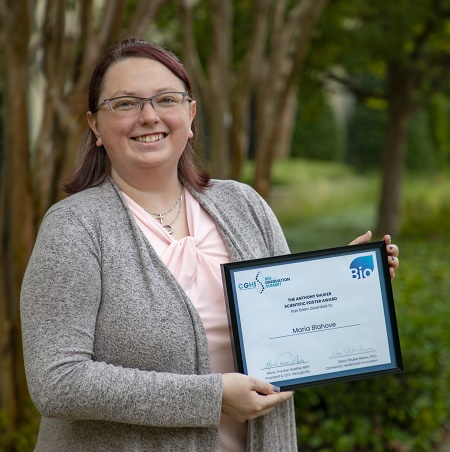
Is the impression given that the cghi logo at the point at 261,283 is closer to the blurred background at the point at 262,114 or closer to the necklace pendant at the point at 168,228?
the necklace pendant at the point at 168,228

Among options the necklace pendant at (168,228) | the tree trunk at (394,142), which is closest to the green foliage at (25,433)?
the necklace pendant at (168,228)

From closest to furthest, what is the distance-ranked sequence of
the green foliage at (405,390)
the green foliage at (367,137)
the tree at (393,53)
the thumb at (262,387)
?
the thumb at (262,387) → the green foliage at (405,390) → the tree at (393,53) → the green foliage at (367,137)

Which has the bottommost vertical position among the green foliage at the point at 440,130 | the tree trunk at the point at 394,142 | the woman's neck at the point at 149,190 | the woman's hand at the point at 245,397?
the woman's hand at the point at 245,397

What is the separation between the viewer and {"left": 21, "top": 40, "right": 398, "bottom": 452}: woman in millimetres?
2107

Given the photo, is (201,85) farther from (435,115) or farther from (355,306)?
(435,115)

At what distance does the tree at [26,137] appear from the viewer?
434cm

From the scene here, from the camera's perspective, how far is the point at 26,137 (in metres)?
4.35

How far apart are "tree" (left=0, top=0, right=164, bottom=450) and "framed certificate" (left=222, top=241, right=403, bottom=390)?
7.46ft

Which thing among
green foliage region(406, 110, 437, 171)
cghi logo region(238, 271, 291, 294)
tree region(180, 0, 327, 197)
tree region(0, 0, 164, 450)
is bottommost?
cghi logo region(238, 271, 291, 294)

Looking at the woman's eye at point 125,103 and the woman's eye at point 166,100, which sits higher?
the woman's eye at point 166,100

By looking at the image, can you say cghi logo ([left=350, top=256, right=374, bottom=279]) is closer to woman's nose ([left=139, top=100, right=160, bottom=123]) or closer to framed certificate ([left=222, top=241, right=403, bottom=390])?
framed certificate ([left=222, top=241, right=403, bottom=390])
